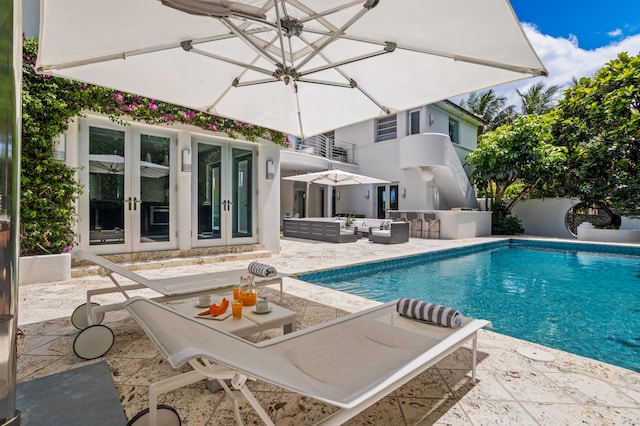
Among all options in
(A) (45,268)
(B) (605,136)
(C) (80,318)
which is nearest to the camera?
(C) (80,318)

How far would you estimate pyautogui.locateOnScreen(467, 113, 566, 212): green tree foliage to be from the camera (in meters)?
13.4

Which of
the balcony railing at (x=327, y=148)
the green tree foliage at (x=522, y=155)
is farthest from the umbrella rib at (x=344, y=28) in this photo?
the green tree foliage at (x=522, y=155)

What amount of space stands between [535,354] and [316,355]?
230cm

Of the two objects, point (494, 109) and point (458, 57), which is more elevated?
point (494, 109)

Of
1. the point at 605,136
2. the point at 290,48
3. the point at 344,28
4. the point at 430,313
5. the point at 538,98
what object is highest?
the point at 538,98

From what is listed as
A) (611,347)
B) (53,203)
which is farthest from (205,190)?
(611,347)

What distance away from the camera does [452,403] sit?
2203 mm

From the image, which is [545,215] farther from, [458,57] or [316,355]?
[316,355]

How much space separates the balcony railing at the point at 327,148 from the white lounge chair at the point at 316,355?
12931 mm

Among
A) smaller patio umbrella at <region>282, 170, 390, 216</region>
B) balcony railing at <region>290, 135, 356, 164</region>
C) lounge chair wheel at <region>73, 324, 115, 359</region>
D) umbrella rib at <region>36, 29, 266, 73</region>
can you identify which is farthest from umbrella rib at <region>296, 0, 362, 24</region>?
balcony railing at <region>290, 135, 356, 164</region>

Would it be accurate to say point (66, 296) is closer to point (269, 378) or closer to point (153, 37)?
point (153, 37)

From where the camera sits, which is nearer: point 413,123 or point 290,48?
point 290,48

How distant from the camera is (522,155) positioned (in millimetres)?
13844

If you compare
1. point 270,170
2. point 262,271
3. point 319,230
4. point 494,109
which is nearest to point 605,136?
point 319,230
